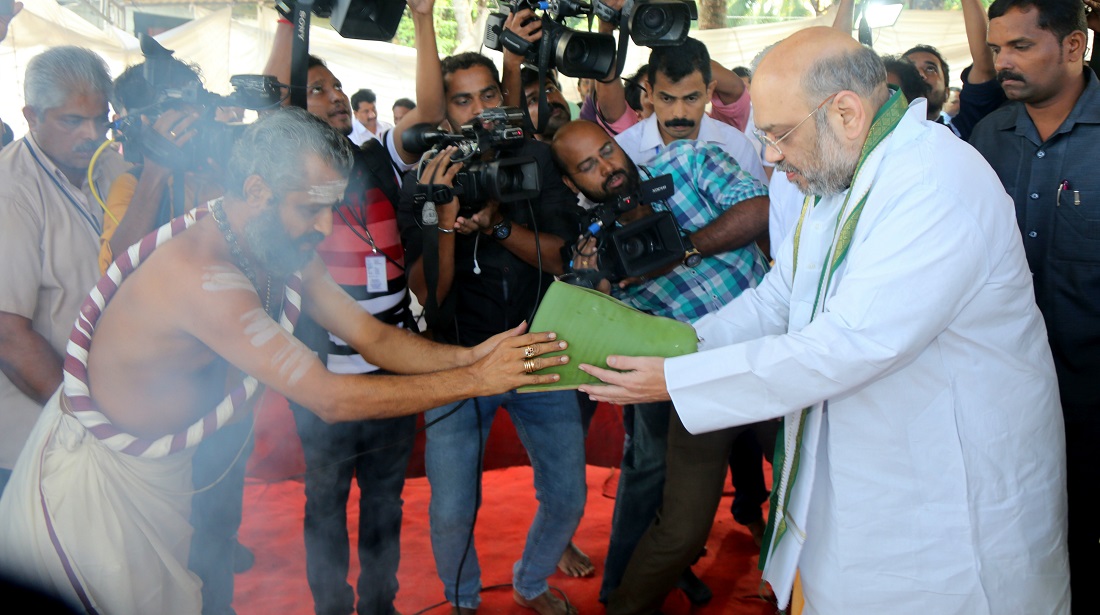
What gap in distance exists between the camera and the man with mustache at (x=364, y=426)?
9.28 feet

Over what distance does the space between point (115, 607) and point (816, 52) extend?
2002mm

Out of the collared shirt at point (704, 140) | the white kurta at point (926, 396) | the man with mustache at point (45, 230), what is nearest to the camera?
the white kurta at point (926, 396)

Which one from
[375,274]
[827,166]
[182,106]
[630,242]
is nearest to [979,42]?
[630,242]

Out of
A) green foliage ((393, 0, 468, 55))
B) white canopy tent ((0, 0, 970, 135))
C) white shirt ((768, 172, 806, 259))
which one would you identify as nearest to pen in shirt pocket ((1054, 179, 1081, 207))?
white shirt ((768, 172, 806, 259))

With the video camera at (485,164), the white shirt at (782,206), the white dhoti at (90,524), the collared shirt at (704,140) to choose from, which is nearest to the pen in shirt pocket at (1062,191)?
the white shirt at (782,206)

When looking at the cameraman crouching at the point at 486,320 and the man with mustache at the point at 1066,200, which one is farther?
the cameraman crouching at the point at 486,320

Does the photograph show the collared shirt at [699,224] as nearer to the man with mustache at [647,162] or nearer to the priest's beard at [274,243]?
the man with mustache at [647,162]

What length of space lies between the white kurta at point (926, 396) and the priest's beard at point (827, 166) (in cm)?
8

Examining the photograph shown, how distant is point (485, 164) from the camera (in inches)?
102

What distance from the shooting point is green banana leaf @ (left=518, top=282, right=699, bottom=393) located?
83.8 inches

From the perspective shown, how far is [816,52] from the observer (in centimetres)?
191

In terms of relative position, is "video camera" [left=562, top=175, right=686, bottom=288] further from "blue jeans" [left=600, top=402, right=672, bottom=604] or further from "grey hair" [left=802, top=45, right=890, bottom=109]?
"grey hair" [left=802, top=45, right=890, bottom=109]

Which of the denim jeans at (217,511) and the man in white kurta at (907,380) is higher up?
the man in white kurta at (907,380)

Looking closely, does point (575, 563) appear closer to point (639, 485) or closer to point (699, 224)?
point (639, 485)
